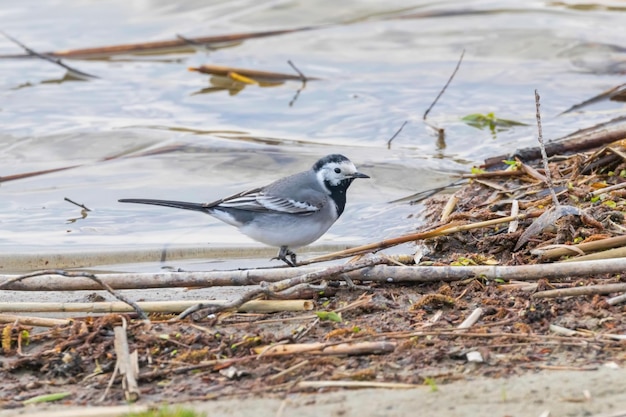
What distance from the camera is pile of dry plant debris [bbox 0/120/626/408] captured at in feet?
15.6

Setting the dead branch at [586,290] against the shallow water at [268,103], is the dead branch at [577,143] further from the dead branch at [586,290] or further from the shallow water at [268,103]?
the dead branch at [586,290]

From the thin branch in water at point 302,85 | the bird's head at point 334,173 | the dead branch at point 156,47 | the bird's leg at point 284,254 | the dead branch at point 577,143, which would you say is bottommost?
the bird's leg at point 284,254

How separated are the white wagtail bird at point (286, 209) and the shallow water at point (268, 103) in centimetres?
A: 97

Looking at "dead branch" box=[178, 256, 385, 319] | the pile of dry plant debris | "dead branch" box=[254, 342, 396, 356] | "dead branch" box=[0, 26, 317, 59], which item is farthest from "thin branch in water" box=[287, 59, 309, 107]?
"dead branch" box=[254, 342, 396, 356]

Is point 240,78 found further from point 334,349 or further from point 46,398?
point 46,398

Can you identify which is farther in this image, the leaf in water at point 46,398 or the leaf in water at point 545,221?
the leaf in water at point 545,221

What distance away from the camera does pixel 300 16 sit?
651 inches

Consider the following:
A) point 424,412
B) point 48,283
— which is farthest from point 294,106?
point 424,412

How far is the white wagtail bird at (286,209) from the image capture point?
7.69 m

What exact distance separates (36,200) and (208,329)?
514cm

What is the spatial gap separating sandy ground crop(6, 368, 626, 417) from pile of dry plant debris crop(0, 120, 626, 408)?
0.42 feet

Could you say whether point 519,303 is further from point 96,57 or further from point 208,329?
point 96,57

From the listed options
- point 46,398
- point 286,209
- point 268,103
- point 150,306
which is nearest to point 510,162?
point 286,209

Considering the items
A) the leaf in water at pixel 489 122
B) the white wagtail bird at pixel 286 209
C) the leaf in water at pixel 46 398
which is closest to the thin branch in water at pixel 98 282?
the leaf in water at pixel 46 398
